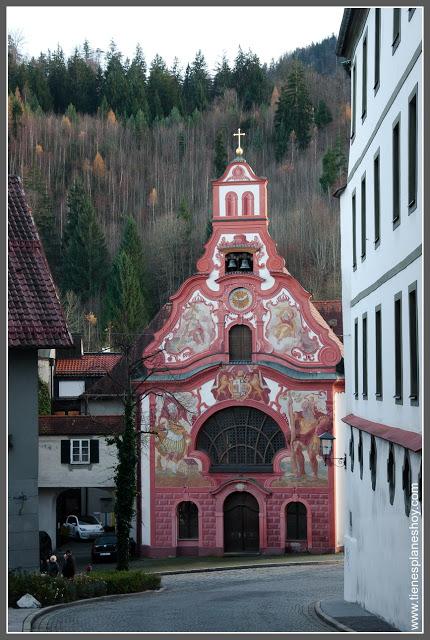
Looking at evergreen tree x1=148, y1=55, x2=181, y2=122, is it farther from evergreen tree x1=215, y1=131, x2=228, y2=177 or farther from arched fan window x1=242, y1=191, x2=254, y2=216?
arched fan window x1=242, y1=191, x2=254, y2=216

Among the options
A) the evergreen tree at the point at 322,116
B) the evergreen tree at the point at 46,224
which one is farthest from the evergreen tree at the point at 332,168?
the evergreen tree at the point at 46,224

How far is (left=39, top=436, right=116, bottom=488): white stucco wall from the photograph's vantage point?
5069 centimetres

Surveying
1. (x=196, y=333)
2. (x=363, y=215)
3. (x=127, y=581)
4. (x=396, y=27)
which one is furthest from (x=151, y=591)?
(x=396, y=27)

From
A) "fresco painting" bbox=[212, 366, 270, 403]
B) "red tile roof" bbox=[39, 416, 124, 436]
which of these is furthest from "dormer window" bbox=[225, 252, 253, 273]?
"red tile roof" bbox=[39, 416, 124, 436]

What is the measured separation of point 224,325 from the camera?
49281 mm

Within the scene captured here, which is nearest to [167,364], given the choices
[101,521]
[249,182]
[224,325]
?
[224,325]

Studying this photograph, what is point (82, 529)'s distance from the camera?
2282 inches

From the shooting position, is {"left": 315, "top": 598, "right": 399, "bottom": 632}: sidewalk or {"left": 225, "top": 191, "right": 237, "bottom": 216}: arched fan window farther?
{"left": 225, "top": 191, "right": 237, "bottom": 216}: arched fan window

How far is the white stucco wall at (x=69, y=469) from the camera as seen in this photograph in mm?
50688

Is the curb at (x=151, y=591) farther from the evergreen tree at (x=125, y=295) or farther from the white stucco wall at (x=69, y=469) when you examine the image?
the evergreen tree at (x=125, y=295)

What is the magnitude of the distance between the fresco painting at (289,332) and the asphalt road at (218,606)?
8.98 m

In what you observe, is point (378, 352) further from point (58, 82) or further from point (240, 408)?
point (58, 82)

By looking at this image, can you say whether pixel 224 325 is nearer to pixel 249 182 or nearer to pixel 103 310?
pixel 249 182

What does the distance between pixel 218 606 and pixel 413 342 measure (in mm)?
12017
